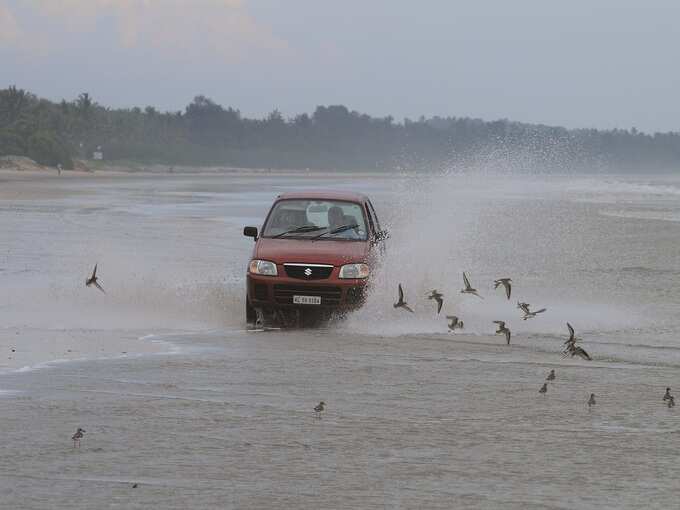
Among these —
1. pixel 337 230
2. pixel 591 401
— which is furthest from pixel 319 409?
pixel 337 230

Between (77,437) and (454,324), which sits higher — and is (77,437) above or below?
above

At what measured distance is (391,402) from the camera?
9117 millimetres

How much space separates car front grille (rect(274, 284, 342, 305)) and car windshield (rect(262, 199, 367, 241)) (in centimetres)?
100

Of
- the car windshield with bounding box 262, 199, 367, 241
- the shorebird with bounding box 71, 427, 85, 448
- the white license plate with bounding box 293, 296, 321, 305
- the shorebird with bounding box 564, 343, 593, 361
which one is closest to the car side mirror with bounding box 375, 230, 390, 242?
the car windshield with bounding box 262, 199, 367, 241

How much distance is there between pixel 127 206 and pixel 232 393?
132 ft

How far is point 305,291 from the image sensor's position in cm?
1391

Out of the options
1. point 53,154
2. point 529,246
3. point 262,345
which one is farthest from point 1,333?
point 53,154

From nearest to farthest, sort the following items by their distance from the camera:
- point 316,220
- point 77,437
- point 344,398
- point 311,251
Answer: point 77,437 → point 344,398 → point 311,251 → point 316,220

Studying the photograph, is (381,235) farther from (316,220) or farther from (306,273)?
(306,273)

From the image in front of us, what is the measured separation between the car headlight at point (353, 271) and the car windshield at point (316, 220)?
790 millimetres

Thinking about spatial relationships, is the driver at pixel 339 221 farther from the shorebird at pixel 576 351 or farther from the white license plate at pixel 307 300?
the shorebird at pixel 576 351

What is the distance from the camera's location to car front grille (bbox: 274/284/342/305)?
13.9 metres

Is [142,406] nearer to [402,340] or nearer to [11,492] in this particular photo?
[11,492]

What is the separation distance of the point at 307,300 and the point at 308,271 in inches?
12.3
